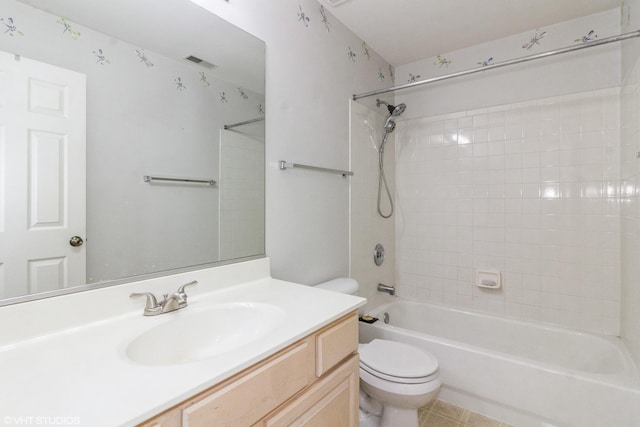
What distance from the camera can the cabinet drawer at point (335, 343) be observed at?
2.91 ft

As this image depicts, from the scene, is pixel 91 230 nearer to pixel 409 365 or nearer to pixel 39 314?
pixel 39 314

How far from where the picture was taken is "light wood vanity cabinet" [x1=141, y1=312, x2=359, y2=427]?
593mm

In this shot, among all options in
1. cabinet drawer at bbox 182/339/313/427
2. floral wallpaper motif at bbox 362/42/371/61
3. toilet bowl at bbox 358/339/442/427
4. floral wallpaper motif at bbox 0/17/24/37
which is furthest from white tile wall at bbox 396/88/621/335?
floral wallpaper motif at bbox 0/17/24/37

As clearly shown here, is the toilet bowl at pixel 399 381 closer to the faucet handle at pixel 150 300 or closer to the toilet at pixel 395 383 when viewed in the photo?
the toilet at pixel 395 383

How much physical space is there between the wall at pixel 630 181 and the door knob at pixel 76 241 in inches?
89.2

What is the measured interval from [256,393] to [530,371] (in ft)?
4.68

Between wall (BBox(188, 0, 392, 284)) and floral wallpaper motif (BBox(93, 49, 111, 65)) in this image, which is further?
wall (BBox(188, 0, 392, 284))

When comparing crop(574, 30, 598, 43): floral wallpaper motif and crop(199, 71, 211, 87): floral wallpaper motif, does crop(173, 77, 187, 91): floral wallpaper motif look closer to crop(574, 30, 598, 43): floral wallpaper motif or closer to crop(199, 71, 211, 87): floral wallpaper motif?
crop(199, 71, 211, 87): floral wallpaper motif

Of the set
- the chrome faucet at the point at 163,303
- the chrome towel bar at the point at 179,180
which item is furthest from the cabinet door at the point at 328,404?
the chrome towel bar at the point at 179,180

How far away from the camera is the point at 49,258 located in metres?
0.83

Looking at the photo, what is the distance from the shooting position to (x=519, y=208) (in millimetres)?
2047

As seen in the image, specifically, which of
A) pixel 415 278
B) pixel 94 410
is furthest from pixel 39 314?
pixel 415 278

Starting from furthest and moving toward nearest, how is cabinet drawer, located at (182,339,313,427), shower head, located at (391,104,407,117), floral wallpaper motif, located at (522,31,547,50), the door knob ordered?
shower head, located at (391,104,407,117) → floral wallpaper motif, located at (522,31,547,50) → the door knob → cabinet drawer, located at (182,339,313,427)

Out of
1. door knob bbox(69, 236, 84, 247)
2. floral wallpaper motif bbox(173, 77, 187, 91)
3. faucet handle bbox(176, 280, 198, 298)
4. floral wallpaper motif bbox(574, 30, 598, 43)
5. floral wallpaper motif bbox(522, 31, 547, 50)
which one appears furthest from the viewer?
floral wallpaper motif bbox(522, 31, 547, 50)
